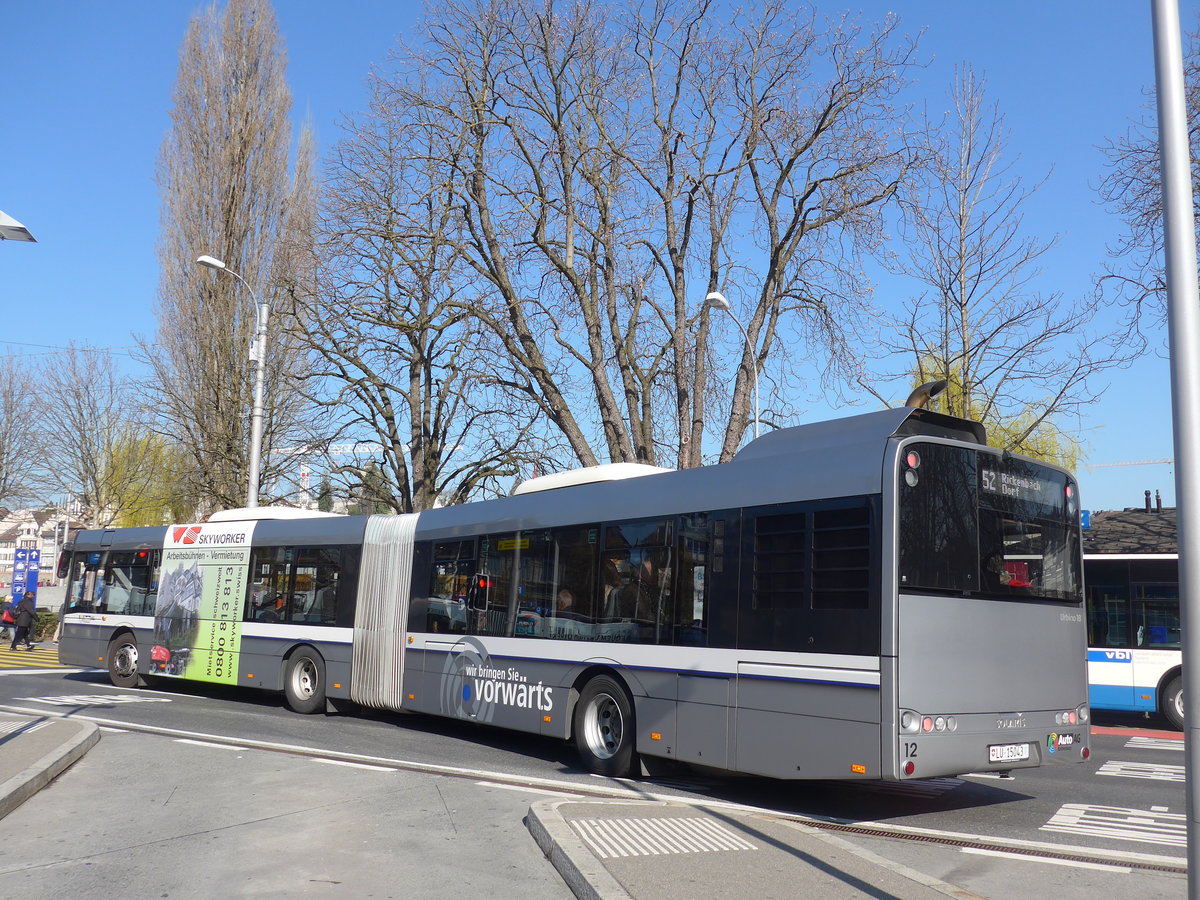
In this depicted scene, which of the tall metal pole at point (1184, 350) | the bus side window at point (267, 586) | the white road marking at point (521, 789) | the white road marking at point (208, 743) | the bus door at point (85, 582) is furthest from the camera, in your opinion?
the bus door at point (85, 582)

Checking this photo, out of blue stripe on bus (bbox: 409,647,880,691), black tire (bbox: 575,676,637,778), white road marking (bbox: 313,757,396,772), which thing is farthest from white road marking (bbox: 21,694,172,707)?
black tire (bbox: 575,676,637,778)

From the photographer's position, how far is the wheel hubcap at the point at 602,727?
36.0 ft

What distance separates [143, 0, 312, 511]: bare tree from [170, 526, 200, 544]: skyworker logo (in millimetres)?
12887

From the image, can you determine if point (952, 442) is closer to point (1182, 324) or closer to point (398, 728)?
point (1182, 324)

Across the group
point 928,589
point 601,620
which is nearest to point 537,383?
point 601,620

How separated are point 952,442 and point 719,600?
2456 mm

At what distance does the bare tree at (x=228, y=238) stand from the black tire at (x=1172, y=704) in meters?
23.4

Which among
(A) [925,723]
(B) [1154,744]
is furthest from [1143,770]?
(A) [925,723]

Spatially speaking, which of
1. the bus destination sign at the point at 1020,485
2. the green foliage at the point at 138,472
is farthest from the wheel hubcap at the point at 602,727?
the green foliage at the point at 138,472

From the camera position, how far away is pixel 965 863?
23.2 feet

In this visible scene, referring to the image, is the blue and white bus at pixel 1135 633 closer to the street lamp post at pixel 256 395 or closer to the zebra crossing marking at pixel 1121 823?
the zebra crossing marking at pixel 1121 823

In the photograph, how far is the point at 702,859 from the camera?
252 inches

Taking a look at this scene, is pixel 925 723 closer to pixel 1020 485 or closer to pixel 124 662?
pixel 1020 485

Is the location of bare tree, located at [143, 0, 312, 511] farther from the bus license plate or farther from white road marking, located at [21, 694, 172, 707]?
the bus license plate
